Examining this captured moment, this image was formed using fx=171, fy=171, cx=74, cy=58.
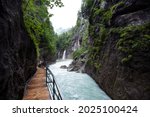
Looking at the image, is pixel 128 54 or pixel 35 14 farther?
pixel 35 14

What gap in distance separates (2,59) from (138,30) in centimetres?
679

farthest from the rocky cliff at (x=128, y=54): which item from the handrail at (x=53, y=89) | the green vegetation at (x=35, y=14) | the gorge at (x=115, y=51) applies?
the green vegetation at (x=35, y=14)

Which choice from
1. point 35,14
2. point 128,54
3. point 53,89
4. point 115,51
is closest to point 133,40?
point 128,54

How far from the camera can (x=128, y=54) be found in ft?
27.5

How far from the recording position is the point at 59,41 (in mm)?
71562

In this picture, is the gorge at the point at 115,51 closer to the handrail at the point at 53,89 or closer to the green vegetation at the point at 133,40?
the green vegetation at the point at 133,40

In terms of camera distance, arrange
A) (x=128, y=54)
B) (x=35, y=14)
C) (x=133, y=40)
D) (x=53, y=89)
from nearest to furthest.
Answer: (x=53, y=89)
(x=128, y=54)
(x=133, y=40)
(x=35, y=14)

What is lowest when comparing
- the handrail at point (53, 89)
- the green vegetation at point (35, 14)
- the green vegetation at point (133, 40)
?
the handrail at point (53, 89)

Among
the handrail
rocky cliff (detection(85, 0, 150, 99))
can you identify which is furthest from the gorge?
the handrail

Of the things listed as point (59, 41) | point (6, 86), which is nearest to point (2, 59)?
point (6, 86)

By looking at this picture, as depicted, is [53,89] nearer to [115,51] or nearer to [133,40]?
[133,40]

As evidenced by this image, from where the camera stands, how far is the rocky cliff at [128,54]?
767cm

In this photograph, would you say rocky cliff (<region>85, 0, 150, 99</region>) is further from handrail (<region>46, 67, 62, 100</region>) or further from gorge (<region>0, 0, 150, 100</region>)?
handrail (<region>46, 67, 62, 100</region>)

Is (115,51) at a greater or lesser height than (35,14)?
lesser
